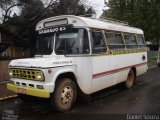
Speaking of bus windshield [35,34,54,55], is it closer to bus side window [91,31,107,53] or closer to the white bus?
the white bus

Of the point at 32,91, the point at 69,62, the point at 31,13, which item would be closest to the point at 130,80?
the point at 69,62

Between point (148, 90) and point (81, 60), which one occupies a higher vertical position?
point (81, 60)

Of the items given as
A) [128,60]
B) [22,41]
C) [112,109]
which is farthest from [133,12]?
[112,109]

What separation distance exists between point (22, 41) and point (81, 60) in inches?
579

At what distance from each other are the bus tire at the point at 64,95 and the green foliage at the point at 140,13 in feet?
60.2

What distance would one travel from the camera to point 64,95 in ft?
25.0

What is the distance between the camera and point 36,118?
23.5ft

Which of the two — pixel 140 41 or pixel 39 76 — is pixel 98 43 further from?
pixel 140 41

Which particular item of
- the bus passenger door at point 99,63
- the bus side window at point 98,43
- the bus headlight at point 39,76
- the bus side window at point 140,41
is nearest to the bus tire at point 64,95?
the bus headlight at point 39,76

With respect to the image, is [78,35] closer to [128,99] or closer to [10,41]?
[128,99]

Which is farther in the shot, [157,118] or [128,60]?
[128,60]

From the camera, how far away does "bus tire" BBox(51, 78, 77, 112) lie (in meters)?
7.38

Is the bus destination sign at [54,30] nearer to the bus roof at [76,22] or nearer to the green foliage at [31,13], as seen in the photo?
the bus roof at [76,22]

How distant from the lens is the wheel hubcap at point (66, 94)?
7595 mm
